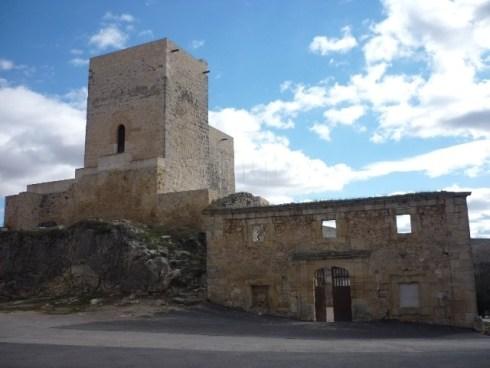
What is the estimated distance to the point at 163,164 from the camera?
22.7 metres

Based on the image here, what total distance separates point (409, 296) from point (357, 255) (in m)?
1.87

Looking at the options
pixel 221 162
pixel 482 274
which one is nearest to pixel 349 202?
pixel 482 274

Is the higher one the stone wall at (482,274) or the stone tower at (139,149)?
the stone tower at (139,149)

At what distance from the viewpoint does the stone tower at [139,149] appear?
74.0 feet

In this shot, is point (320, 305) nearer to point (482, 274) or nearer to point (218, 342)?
point (218, 342)

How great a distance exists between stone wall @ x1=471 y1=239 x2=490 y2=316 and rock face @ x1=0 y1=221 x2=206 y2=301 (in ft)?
43.5

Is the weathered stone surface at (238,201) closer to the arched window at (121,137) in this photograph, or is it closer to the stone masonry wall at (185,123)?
the stone masonry wall at (185,123)

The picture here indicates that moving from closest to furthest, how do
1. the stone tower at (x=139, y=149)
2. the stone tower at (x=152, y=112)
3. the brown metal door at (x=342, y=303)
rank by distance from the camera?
the brown metal door at (x=342, y=303)
the stone tower at (x=139, y=149)
the stone tower at (x=152, y=112)

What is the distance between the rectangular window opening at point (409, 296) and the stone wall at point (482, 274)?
10.4 meters

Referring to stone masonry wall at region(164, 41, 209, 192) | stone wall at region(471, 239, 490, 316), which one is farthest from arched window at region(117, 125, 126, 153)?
stone wall at region(471, 239, 490, 316)

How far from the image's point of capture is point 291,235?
655 inches

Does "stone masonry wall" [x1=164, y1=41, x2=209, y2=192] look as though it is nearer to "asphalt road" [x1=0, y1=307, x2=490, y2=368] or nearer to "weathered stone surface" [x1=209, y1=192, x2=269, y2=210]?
"weathered stone surface" [x1=209, y1=192, x2=269, y2=210]

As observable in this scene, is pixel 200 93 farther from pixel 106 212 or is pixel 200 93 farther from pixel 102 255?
pixel 102 255

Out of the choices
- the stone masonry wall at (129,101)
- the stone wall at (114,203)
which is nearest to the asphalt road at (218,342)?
the stone wall at (114,203)
